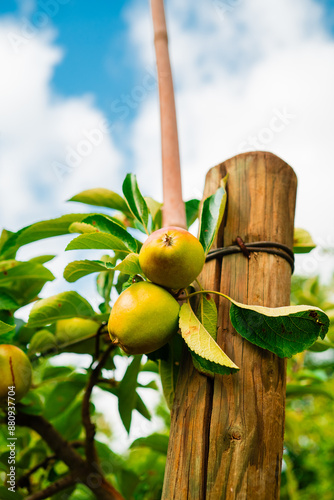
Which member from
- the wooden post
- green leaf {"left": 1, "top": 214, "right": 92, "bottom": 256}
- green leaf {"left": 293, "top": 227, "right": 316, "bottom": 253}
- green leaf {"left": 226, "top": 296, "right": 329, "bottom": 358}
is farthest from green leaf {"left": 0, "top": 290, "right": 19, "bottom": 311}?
green leaf {"left": 293, "top": 227, "right": 316, "bottom": 253}

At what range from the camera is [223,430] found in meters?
0.76

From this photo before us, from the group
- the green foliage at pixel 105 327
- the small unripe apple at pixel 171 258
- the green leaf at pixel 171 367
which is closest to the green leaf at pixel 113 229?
the green foliage at pixel 105 327

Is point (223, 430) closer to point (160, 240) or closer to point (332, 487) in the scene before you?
point (160, 240)

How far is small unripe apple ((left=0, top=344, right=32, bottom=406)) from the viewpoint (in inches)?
40.2

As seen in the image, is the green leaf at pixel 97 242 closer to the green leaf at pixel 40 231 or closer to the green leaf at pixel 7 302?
the green leaf at pixel 40 231

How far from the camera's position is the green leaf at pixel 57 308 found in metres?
1.04

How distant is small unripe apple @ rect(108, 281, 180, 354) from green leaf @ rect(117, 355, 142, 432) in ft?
1.29

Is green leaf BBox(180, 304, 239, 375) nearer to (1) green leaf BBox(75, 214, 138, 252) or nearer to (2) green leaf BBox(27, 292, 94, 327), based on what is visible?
(1) green leaf BBox(75, 214, 138, 252)

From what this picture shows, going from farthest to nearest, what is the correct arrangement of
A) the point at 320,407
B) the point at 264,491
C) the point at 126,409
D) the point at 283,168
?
1. the point at 320,407
2. the point at 126,409
3. the point at 283,168
4. the point at 264,491

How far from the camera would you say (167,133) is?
3.66 ft

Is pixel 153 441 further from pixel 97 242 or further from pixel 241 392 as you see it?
pixel 97 242

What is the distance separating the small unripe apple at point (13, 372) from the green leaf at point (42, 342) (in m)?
0.13

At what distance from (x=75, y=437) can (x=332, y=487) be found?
3.07m

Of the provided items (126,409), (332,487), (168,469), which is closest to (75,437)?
(126,409)
